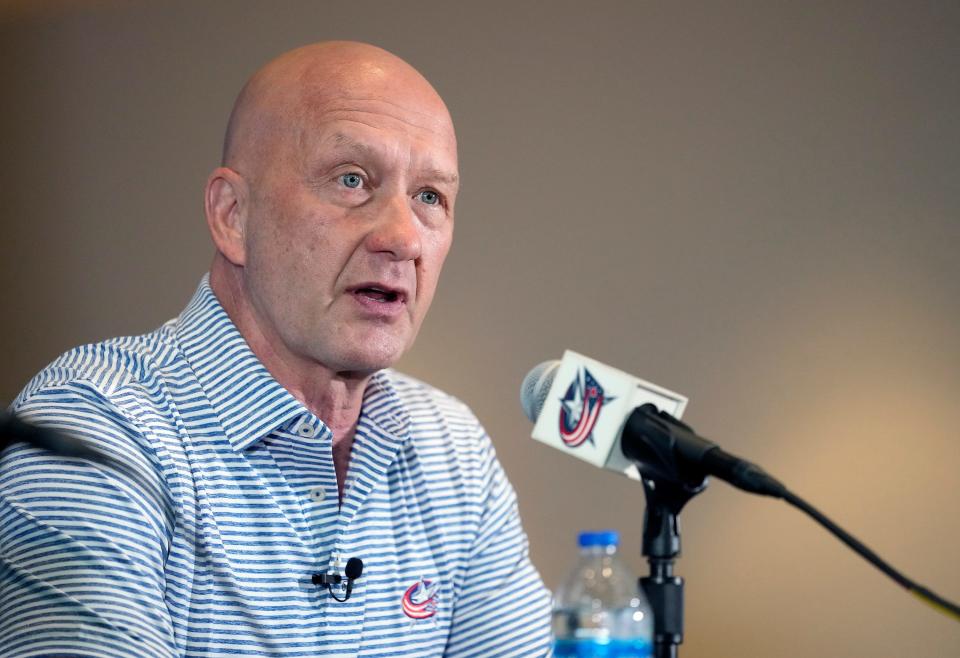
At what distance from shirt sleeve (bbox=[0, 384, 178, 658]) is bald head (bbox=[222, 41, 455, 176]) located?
502 mm

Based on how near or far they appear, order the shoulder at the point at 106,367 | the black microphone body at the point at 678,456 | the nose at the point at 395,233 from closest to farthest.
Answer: the black microphone body at the point at 678,456 → the shoulder at the point at 106,367 → the nose at the point at 395,233

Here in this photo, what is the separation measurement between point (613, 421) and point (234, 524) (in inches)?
25.5

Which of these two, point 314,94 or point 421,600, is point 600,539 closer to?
point 421,600

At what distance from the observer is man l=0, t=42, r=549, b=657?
1389 mm

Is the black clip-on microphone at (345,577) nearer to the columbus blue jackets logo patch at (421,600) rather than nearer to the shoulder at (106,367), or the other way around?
the columbus blue jackets logo patch at (421,600)

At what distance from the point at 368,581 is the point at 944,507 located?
2337mm

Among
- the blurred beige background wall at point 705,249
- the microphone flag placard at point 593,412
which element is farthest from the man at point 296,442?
the blurred beige background wall at point 705,249

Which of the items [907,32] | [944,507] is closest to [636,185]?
[907,32]

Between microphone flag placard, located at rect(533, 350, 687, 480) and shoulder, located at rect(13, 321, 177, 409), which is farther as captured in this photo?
shoulder, located at rect(13, 321, 177, 409)

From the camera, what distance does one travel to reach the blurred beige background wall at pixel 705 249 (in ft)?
11.2

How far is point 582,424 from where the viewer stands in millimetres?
1098

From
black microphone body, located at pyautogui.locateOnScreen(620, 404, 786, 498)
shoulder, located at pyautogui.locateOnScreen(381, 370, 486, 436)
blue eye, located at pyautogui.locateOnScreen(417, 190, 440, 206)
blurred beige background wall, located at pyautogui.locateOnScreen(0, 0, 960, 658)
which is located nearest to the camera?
black microphone body, located at pyautogui.locateOnScreen(620, 404, 786, 498)

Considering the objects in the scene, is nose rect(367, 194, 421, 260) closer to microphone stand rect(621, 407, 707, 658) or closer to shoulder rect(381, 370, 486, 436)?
shoulder rect(381, 370, 486, 436)

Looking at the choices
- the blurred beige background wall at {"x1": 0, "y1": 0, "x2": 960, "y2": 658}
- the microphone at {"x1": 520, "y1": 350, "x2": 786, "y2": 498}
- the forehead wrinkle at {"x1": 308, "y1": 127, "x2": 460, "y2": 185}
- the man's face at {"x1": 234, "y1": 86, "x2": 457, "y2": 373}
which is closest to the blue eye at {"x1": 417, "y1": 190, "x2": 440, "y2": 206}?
the man's face at {"x1": 234, "y1": 86, "x2": 457, "y2": 373}
